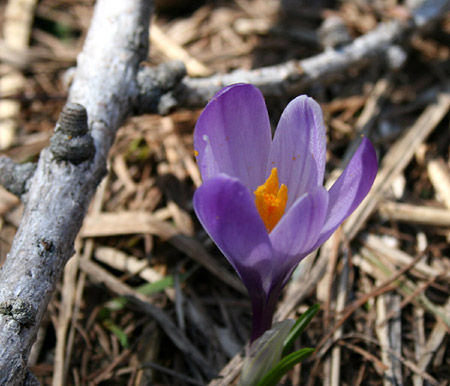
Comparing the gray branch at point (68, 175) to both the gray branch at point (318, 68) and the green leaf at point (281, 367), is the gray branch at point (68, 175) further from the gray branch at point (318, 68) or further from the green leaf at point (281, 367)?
the green leaf at point (281, 367)

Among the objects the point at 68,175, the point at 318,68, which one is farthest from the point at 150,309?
the point at 318,68

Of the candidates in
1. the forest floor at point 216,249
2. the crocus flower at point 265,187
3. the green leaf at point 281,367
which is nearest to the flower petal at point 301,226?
the crocus flower at point 265,187

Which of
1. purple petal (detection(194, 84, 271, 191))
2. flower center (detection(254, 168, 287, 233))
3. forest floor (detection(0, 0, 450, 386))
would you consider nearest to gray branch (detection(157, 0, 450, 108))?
forest floor (detection(0, 0, 450, 386))

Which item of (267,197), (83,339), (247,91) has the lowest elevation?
(83,339)

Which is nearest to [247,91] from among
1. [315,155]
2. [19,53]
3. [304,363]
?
[315,155]

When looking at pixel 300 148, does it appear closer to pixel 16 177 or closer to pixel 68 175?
pixel 68 175

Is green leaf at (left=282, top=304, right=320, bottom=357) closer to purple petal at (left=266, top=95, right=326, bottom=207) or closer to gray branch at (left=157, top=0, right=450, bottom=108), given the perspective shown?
purple petal at (left=266, top=95, right=326, bottom=207)

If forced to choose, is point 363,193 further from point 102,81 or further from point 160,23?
point 160,23
